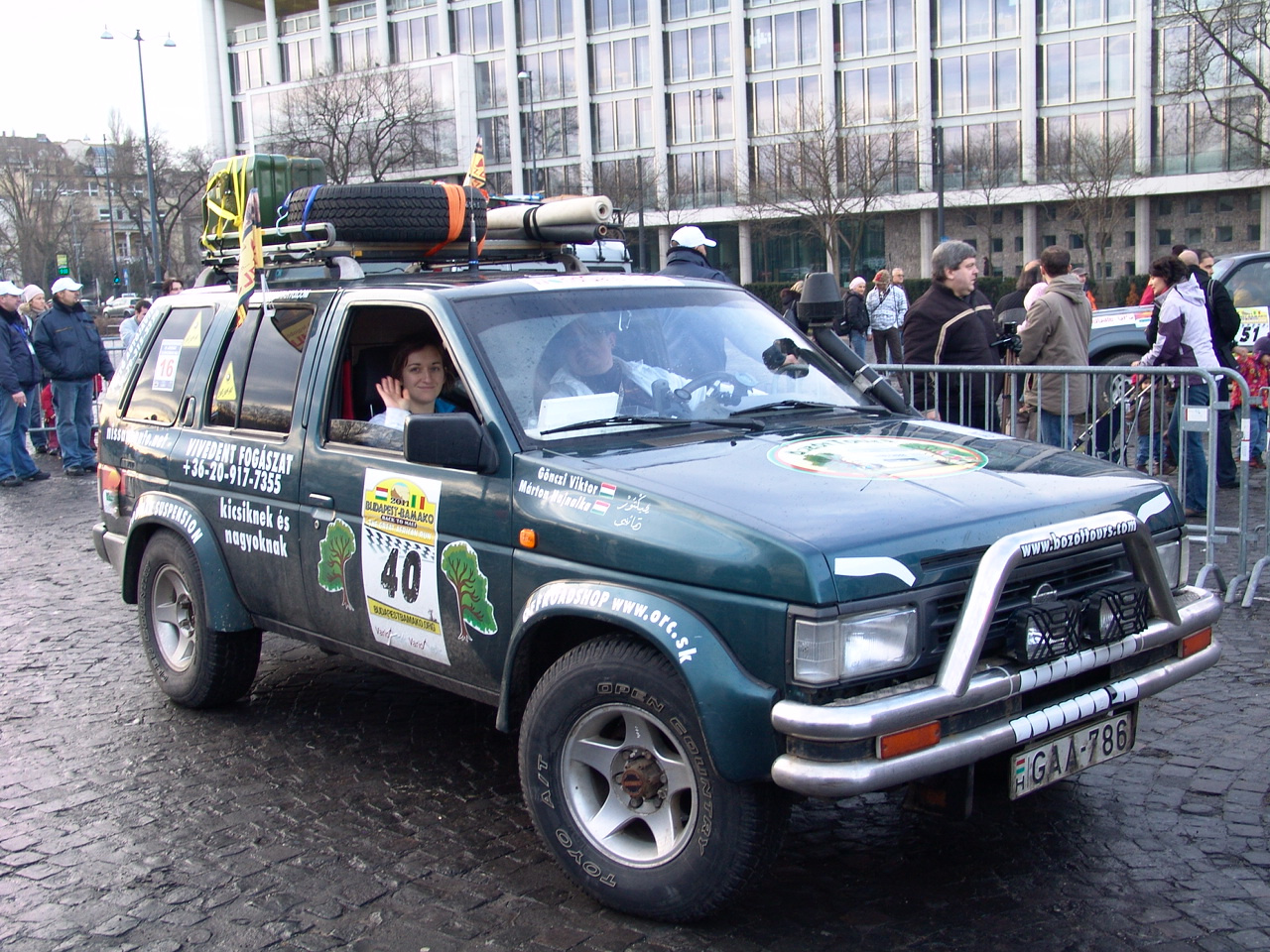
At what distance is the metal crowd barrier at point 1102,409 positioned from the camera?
23.6 feet

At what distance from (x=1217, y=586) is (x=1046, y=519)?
4.12 metres

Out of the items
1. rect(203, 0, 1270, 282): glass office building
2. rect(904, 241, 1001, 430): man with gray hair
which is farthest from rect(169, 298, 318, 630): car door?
rect(203, 0, 1270, 282): glass office building

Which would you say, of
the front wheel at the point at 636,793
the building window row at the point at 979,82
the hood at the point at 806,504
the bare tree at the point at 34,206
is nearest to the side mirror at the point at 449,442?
the hood at the point at 806,504

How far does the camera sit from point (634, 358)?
446cm

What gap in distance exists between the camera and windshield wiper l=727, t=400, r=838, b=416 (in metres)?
4.46

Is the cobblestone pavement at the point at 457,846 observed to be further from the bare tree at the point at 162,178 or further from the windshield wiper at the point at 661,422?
the bare tree at the point at 162,178

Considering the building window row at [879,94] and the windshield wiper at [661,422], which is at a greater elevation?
the building window row at [879,94]

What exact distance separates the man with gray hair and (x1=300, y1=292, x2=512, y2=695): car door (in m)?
4.48

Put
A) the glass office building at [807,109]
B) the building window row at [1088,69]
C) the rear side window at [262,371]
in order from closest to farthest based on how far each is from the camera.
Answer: the rear side window at [262,371]
the glass office building at [807,109]
the building window row at [1088,69]

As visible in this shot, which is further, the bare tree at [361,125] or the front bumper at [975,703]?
the bare tree at [361,125]

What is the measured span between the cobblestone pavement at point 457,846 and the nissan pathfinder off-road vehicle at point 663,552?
0.36 metres

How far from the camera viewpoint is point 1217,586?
276 inches

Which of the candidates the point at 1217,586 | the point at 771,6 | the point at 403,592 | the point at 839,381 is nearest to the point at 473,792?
the point at 403,592

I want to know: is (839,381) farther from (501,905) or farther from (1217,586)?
(1217,586)
